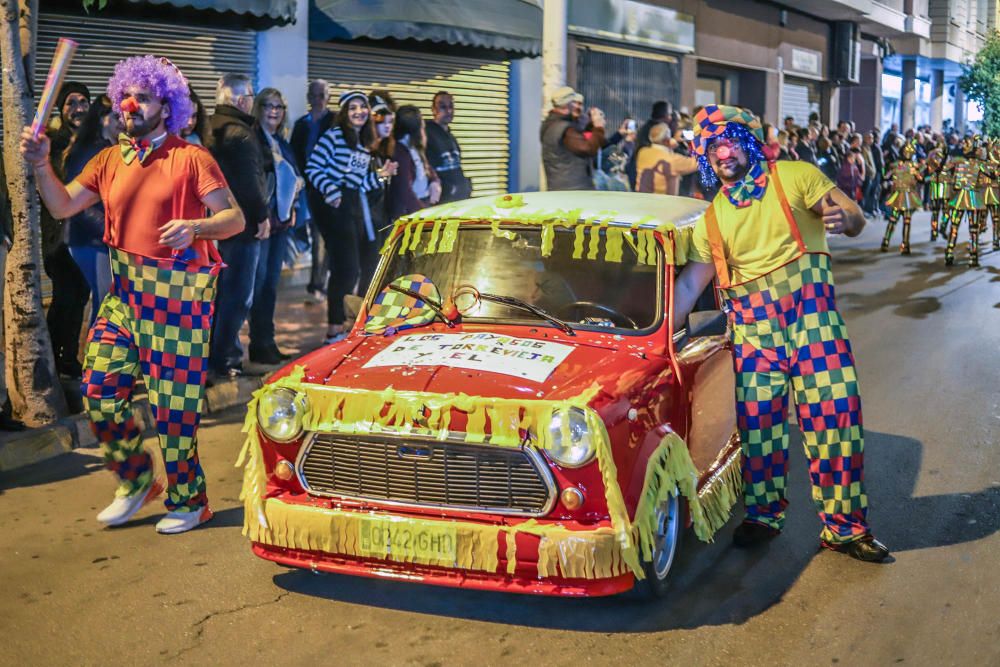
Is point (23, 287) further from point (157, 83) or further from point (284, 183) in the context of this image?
point (157, 83)

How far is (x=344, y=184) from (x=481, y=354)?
19.7 feet

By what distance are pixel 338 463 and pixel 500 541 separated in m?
0.69

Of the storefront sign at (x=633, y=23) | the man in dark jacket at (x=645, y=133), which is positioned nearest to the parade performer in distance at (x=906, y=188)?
the man in dark jacket at (x=645, y=133)

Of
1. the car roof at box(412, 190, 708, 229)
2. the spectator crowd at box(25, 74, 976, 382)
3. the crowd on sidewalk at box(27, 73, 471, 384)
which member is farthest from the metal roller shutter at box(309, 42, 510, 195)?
the car roof at box(412, 190, 708, 229)

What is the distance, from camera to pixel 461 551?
4668mm

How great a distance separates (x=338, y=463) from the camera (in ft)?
16.1

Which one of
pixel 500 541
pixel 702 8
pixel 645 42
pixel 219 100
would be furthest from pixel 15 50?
pixel 702 8

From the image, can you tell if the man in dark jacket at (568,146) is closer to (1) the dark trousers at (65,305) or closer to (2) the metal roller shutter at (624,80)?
(1) the dark trousers at (65,305)

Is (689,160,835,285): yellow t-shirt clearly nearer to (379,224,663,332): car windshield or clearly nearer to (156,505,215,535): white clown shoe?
(379,224,663,332): car windshield

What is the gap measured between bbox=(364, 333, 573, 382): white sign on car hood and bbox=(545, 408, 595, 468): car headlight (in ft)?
0.91

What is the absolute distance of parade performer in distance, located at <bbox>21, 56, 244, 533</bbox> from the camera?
5.84m

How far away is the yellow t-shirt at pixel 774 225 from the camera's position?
5516mm

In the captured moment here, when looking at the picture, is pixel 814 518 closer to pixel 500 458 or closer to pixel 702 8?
pixel 500 458

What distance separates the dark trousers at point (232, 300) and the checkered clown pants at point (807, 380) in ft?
15.2
